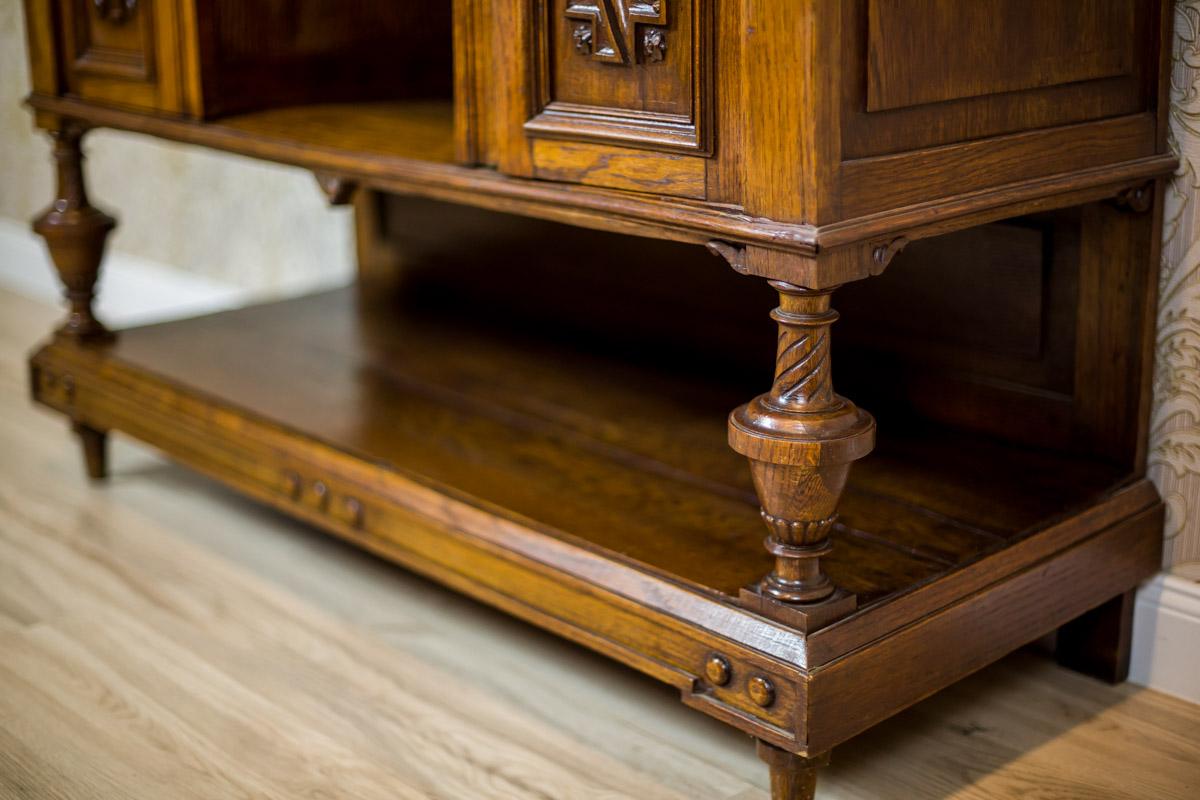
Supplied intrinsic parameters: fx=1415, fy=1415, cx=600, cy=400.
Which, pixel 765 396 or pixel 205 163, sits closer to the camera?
pixel 765 396

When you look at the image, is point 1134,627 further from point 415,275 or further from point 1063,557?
point 415,275

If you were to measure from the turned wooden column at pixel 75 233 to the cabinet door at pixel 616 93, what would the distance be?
0.92 metres

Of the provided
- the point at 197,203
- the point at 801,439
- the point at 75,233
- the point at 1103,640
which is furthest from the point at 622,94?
the point at 197,203

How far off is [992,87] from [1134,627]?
64 cm

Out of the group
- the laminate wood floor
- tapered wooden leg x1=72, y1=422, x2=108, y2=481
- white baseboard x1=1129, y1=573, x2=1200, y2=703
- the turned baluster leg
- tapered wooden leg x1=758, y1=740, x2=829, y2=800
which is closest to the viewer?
tapered wooden leg x1=758, y1=740, x2=829, y2=800

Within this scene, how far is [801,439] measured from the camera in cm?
106

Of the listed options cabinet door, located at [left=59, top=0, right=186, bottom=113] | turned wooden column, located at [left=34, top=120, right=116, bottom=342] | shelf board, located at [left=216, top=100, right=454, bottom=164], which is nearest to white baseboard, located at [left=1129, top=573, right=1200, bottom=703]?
shelf board, located at [left=216, top=100, right=454, bottom=164]

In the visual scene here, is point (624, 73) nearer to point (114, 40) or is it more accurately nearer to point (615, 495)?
point (615, 495)

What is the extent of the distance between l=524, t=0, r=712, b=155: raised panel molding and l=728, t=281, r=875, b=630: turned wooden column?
15cm

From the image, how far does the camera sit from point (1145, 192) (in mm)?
1320

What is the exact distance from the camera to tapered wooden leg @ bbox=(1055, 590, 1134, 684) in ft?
4.69

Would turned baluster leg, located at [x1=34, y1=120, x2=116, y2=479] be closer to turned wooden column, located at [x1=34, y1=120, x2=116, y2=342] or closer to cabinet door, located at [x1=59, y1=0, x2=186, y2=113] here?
turned wooden column, located at [x1=34, y1=120, x2=116, y2=342]

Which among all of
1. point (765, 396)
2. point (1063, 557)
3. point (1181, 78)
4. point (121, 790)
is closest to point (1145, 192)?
point (1181, 78)

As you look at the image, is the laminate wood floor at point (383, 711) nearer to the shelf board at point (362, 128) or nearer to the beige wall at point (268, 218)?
the beige wall at point (268, 218)
